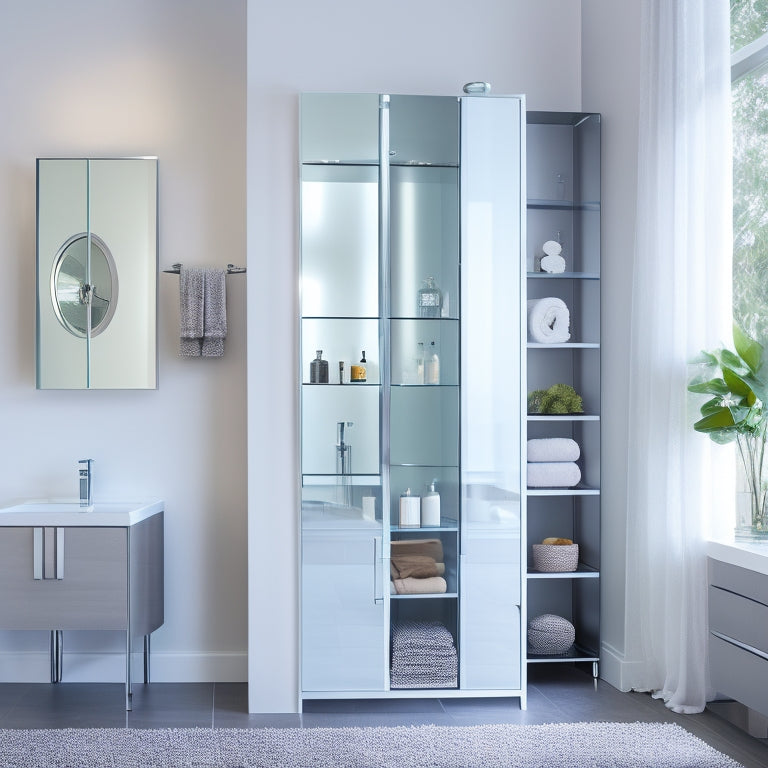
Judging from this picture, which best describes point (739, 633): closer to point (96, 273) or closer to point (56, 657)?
point (56, 657)

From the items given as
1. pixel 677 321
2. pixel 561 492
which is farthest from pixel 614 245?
pixel 561 492

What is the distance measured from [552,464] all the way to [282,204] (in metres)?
1.59

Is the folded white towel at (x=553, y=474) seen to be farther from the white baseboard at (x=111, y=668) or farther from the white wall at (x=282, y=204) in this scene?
the white baseboard at (x=111, y=668)

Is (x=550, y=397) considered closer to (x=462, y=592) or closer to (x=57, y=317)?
(x=462, y=592)

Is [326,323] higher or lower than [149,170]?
lower

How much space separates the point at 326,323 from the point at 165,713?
1694mm

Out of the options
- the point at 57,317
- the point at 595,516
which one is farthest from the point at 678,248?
the point at 57,317

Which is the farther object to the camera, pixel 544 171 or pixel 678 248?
pixel 544 171

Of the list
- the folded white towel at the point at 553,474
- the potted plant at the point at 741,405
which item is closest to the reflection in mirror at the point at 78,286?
the folded white towel at the point at 553,474

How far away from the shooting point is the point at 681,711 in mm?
3400

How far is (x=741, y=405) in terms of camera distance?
3123 mm

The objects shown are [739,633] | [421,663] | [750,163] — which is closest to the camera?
[739,633]

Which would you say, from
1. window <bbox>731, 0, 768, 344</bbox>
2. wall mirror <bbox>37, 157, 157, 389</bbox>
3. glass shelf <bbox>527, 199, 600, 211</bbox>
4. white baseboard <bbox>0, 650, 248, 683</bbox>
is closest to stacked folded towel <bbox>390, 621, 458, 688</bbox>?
white baseboard <bbox>0, 650, 248, 683</bbox>

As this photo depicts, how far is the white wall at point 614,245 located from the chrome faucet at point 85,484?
89.0 inches
